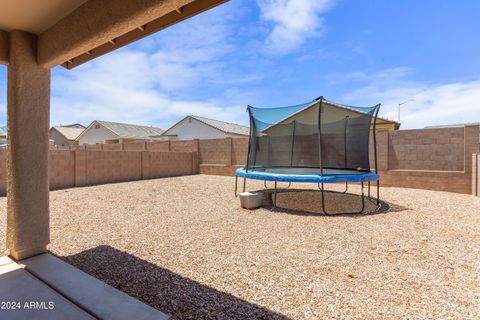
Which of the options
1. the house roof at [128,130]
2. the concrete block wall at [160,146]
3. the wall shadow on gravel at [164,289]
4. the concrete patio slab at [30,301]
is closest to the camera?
the concrete patio slab at [30,301]

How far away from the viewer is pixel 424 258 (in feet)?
8.77

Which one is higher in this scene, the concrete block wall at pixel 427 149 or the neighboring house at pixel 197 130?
the neighboring house at pixel 197 130

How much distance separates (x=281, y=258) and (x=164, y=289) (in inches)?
49.4

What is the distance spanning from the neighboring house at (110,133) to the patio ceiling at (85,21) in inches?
876

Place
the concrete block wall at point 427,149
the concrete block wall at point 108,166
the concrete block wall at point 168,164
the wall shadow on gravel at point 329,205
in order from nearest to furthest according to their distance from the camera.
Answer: the wall shadow on gravel at point 329,205
the concrete block wall at point 427,149
the concrete block wall at point 108,166
the concrete block wall at point 168,164

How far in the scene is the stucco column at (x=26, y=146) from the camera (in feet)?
7.39

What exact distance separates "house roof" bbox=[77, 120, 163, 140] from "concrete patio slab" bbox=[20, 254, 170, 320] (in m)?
23.1

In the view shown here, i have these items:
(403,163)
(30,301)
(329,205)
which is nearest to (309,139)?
(329,205)

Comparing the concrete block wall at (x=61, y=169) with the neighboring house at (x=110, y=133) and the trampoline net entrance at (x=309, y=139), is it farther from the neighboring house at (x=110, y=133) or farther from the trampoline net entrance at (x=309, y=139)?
the neighboring house at (x=110, y=133)

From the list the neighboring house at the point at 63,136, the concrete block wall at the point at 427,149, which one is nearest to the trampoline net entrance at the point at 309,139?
the concrete block wall at the point at 427,149

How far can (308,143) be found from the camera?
673 centimetres

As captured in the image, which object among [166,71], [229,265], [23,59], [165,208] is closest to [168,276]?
[229,265]

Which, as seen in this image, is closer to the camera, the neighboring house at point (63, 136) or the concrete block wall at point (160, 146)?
the concrete block wall at point (160, 146)

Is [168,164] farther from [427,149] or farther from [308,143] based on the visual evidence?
[427,149]
